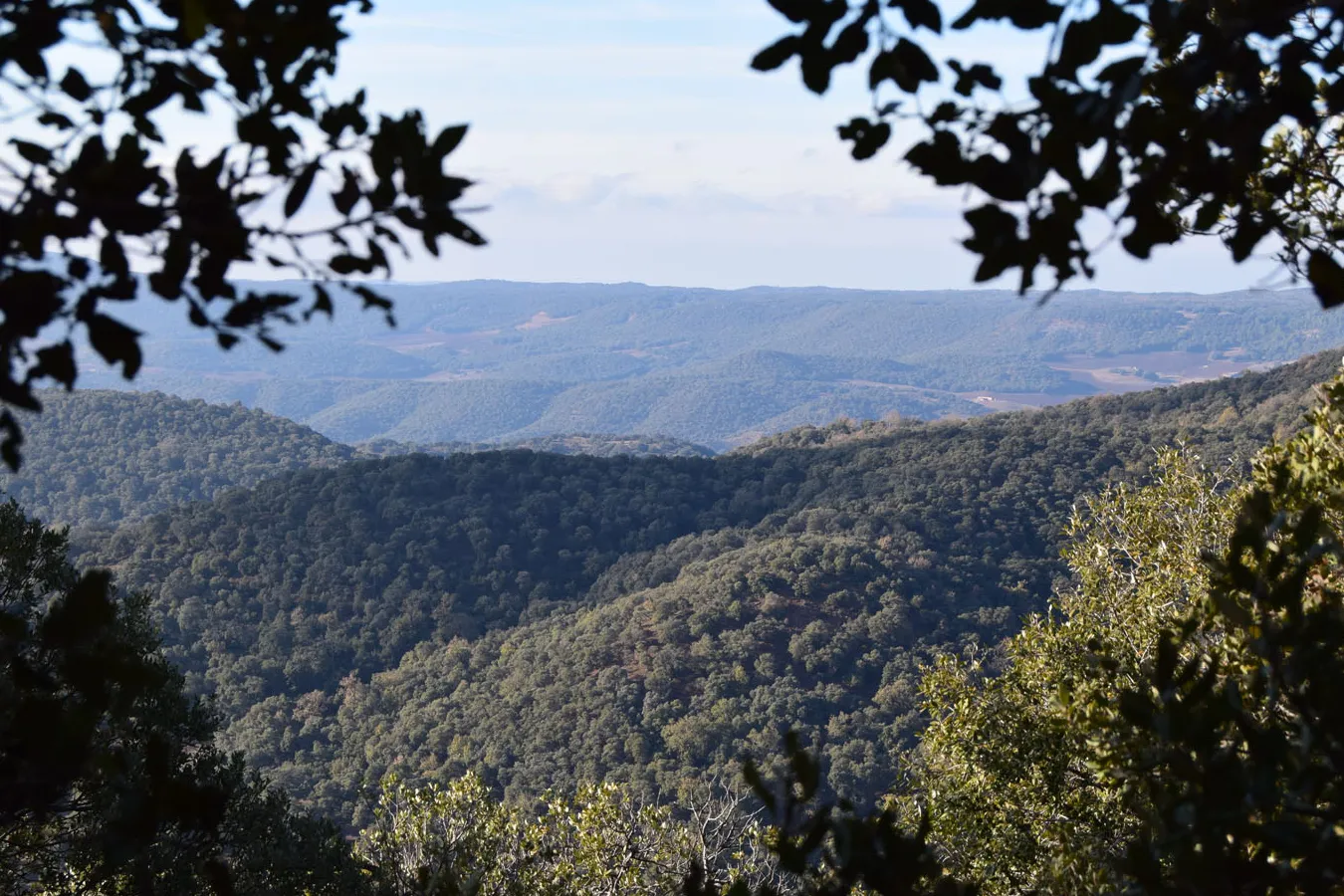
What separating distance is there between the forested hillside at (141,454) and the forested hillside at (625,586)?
25.4 m

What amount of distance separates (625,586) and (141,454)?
53.5m

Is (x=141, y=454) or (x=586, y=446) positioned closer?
(x=141, y=454)

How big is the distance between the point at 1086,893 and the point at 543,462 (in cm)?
7377

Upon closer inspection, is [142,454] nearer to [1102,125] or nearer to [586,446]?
[586,446]

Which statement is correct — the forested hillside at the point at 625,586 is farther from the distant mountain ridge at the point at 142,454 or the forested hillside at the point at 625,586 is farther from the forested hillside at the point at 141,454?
the forested hillside at the point at 141,454

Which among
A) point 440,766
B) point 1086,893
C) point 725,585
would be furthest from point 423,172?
A: point 725,585

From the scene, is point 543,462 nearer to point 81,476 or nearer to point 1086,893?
point 81,476

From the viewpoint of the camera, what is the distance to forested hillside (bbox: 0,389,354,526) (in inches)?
3526

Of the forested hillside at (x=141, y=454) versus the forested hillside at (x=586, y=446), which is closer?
the forested hillside at (x=141, y=454)

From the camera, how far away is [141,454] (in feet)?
314

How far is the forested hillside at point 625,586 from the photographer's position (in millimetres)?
43844

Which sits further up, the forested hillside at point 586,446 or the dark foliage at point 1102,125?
the dark foliage at point 1102,125

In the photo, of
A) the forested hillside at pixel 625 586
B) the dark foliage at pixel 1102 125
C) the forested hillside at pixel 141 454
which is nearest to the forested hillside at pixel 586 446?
→ the forested hillside at pixel 141 454

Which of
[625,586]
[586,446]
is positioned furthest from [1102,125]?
[586,446]
